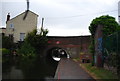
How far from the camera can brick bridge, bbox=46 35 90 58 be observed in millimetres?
35250

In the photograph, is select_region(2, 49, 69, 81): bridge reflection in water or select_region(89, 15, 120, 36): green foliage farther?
select_region(89, 15, 120, 36): green foliage

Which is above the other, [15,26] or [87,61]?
[15,26]

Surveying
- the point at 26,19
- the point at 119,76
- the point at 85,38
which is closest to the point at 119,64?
the point at 119,76

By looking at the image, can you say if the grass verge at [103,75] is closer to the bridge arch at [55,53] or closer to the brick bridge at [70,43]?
the brick bridge at [70,43]

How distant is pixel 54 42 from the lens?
118ft

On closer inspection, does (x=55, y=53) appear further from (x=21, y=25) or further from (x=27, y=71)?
(x=27, y=71)

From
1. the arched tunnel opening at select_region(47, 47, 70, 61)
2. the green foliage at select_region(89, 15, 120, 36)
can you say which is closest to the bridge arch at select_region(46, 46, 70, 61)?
the arched tunnel opening at select_region(47, 47, 70, 61)

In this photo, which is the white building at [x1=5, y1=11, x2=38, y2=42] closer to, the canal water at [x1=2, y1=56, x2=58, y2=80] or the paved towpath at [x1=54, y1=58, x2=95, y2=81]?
the canal water at [x1=2, y1=56, x2=58, y2=80]

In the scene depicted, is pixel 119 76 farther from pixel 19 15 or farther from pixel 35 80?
pixel 19 15

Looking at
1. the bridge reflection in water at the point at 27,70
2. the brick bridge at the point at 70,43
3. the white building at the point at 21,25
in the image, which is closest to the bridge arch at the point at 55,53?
the brick bridge at the point at 70,43

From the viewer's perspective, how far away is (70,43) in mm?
35969

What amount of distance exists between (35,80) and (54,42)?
83.3 ft

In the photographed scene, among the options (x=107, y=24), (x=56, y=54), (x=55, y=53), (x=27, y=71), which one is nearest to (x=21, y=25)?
(x=56, y=54)

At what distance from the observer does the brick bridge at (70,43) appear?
116 feet
